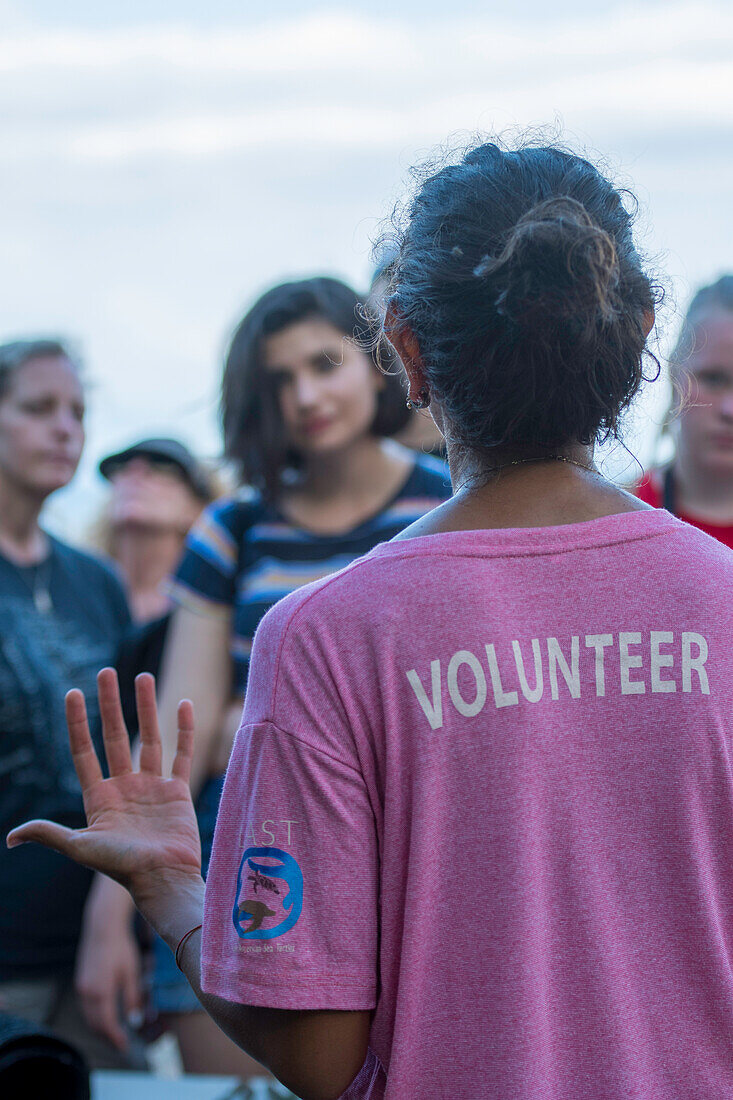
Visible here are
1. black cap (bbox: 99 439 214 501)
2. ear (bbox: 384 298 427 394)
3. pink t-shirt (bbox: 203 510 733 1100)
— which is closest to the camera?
pink t-shirt (bbox: 203 510 733 1100)

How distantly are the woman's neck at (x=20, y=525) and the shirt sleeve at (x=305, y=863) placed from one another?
1988mm

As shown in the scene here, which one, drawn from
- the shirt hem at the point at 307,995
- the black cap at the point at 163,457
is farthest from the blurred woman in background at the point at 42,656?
the shirt hem at the point at 307,995

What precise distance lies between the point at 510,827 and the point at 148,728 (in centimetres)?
53

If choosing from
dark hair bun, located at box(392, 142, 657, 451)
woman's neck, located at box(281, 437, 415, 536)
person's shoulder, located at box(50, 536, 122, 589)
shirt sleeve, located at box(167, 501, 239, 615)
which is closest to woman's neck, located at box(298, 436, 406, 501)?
woman's neck, located at box(281, 437, 415, 536)

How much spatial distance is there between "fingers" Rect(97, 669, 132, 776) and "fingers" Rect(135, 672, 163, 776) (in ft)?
0.06

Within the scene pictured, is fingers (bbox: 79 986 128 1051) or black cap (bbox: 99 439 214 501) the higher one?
black cap (bbox: 99 439 214 501)

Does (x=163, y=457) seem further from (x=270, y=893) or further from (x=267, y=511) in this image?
(x=270, y=893)

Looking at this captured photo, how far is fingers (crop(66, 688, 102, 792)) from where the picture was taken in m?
1.19

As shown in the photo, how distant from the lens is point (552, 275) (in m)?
0.87

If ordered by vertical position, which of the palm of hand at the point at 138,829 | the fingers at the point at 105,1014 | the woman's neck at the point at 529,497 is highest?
the woman's neck at the point at 529,497

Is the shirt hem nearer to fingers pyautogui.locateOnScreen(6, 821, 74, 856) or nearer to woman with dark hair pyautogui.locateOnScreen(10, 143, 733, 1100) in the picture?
woman with dark hair pyautogui.locateOnScreen(10, 143, 733, 1100)

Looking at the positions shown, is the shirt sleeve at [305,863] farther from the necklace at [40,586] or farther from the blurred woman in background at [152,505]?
the blurred woman in background at [152,505]

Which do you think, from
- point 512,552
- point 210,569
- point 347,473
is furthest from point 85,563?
point 512,552

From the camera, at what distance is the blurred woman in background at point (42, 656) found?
240 cm
